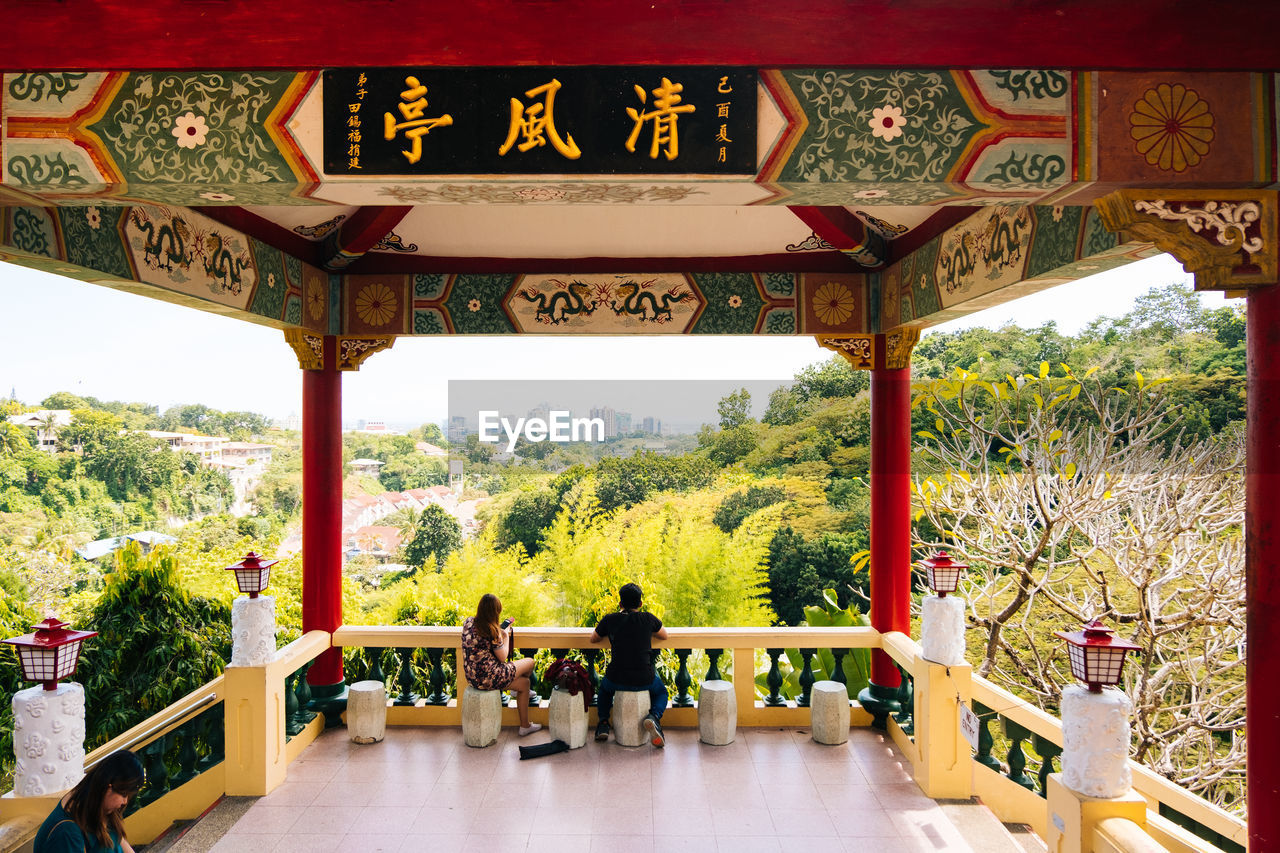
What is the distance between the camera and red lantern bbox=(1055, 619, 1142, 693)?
283cm

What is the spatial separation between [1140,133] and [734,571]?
10258 mm

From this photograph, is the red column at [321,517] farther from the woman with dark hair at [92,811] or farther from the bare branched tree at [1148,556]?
the bare branched tree at [1148,556]

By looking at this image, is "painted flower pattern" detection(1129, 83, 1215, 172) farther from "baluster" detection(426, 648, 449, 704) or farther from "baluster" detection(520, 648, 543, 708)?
"baluster" detection(426, 648, 449, 704)

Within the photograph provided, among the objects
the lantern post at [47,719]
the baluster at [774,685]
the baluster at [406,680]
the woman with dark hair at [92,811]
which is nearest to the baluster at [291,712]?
the baluster at [406,680]

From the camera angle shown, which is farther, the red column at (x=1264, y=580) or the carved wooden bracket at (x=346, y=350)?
the carved wooden bracket at (x=346, y=350)

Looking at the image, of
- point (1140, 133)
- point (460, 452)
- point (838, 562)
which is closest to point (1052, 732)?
Answer: point (1140, 133)

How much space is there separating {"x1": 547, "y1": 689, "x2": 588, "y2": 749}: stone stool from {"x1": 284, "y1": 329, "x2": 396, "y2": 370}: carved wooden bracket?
251 cm

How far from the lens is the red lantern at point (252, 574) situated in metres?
4.28

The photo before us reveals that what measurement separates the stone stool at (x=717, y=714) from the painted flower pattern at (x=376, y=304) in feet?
10.3

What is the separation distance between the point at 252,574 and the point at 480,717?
4.96ft

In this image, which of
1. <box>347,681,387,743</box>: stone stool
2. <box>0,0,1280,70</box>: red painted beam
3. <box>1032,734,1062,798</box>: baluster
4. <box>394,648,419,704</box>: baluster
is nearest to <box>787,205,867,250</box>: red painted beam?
<box>0,0,1280,70</box>: red painted beam

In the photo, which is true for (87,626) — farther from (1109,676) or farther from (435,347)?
(435,347)

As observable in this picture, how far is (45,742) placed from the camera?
2.94 meters

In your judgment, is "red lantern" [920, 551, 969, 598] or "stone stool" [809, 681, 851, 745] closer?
"red lantern" [920, 551, 969, 598]
